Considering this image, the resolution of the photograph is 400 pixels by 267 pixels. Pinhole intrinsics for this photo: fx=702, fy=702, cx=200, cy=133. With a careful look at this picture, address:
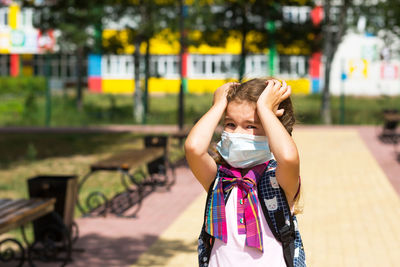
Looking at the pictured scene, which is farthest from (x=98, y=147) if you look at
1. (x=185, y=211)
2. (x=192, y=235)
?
(x=192, y=235)

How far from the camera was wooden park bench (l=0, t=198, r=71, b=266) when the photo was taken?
5523mm

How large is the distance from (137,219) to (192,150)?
566 cm

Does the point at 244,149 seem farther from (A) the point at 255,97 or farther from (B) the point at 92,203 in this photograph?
(B) the point at 92,203

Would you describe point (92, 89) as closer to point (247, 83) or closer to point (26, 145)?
point (26, 145)

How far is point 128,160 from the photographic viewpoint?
8.76 metres

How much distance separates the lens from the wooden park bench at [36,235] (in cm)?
552

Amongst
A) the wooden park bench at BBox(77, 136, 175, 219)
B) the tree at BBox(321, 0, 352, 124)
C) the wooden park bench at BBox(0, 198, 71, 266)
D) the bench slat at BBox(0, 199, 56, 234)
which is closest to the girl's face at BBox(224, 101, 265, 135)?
the bench slat at BBox(0, 199, 56, 234)

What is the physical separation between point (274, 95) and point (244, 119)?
0.16m

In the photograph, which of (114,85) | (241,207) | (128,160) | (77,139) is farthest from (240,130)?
(114,85)

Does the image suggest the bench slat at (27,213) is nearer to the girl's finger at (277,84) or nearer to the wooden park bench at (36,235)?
the wooden park bench at (36,235)

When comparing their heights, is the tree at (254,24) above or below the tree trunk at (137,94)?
above

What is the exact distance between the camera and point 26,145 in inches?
723

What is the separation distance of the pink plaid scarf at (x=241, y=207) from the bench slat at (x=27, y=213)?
2725 millimetres

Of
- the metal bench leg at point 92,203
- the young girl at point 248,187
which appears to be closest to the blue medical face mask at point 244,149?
the young girl at point 248,187
